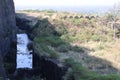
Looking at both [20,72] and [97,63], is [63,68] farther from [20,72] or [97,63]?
[97,63]

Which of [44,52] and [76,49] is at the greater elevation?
[44,52]

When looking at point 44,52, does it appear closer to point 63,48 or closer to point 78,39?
point 63,48

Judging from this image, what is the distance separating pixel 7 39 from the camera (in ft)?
62.3

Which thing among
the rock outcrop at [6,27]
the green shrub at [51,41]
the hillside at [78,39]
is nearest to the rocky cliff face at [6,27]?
the rock outcrop at [6,27]

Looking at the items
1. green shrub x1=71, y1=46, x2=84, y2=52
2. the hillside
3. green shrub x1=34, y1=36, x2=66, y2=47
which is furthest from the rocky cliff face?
green shrub x1=71, y1=46, x2=84, y2=52

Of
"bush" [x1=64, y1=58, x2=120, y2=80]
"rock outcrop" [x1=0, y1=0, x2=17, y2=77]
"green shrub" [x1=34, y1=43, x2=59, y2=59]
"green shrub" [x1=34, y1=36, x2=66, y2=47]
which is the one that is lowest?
"green shrub" [x1=34, y1=36, x2=66, y2=47]

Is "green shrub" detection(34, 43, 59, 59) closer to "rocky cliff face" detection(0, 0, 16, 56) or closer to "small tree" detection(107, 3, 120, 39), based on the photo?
"rocky cliff face" detection(0, 0, 16, 56)

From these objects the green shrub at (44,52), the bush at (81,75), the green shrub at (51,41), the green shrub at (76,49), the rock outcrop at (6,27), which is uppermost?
the rock outcrop at (6,27)

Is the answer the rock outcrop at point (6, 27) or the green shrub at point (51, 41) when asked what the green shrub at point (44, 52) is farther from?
the green shrub at point (51, 41)

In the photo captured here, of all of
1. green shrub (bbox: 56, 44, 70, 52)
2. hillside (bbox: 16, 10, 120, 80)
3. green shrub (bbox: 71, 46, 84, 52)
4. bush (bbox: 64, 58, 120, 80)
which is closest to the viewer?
bush (bbox: 64, 58, 120, 80)

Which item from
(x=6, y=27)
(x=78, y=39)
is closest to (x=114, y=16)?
(x=78, y=39)

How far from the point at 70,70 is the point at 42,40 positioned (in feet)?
32.3

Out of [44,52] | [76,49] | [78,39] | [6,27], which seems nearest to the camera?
[44,52]

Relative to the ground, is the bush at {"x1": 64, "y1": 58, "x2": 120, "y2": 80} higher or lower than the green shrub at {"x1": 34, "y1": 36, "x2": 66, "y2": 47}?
higher
